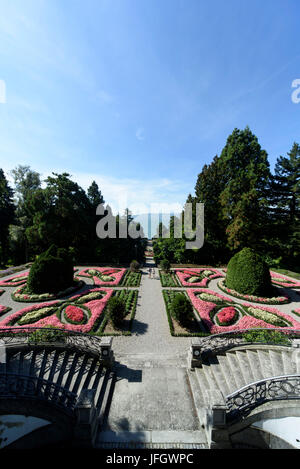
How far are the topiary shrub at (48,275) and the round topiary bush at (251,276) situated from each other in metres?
15.1

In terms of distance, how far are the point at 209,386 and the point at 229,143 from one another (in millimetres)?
31507

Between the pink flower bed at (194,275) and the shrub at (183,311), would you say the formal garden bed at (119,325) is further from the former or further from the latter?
the pink flower bed at (194,275)

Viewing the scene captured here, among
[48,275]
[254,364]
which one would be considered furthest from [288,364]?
[48,275]

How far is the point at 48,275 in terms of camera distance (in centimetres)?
1412

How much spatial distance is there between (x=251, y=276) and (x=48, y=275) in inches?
663

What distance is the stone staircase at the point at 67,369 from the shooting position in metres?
5.90

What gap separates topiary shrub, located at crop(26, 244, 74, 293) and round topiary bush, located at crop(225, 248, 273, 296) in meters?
15.1

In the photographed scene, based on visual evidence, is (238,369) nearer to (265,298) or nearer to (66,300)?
(265,298)

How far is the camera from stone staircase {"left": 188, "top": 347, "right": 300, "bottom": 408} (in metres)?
6.18

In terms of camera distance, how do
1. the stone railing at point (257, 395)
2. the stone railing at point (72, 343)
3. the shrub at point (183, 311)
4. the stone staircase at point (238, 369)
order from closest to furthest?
1. the stone railing at point (257, 395)
2. the stone staircase at point (238, 369)
3. the stone railing at point (72, 343)
4. the shrub at point (183, 311)

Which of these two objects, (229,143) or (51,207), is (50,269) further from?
(229,143)

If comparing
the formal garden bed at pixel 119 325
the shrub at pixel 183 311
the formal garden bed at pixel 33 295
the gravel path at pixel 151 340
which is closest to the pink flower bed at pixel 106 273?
the formal garden bed at pixel 33 295

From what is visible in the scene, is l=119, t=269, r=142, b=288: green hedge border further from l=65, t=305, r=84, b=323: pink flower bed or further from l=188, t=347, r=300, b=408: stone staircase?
l=188, t=347, r=300, b=408: stone staircase

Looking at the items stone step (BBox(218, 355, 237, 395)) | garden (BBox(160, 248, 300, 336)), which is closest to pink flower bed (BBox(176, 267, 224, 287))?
garden (BBox(160, 248, 300, 336))
